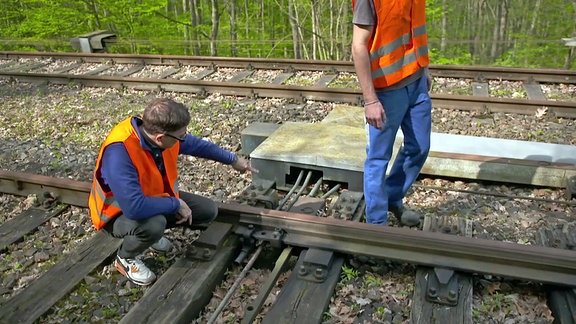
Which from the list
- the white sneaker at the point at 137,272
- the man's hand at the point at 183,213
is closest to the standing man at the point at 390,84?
the man's hand at the point at 183,213

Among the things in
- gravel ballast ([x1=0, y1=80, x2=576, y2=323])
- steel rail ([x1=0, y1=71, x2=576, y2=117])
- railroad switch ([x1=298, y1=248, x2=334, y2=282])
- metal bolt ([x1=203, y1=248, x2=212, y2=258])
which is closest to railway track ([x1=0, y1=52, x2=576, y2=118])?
steel rail ([x1=0, y1=71, x2=576, y2=117])

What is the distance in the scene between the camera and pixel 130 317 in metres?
2.71

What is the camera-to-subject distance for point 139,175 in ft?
9.61

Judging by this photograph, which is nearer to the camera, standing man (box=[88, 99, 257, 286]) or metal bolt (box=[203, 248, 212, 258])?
standing man (box=[88, 99, 257, 286])

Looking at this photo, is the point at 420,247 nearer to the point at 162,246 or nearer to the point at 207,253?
the point at 207,253

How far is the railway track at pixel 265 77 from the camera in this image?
6.70 metres

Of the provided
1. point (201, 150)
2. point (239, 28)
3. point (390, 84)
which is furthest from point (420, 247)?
point (239, 28)

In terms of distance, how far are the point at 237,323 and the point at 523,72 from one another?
22.6ft

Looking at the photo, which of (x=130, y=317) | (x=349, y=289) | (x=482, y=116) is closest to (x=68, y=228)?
(x=130, y=317)

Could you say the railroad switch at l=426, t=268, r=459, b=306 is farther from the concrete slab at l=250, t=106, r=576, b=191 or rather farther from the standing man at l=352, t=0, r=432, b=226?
the concrete slab at l=250, t=106, r=576, b=191

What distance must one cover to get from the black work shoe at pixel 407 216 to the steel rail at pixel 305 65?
499cm

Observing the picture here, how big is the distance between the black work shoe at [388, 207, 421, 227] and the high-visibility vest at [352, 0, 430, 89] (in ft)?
3.72

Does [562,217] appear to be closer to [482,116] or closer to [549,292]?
[549,292]

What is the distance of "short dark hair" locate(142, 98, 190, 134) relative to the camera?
2.75m
